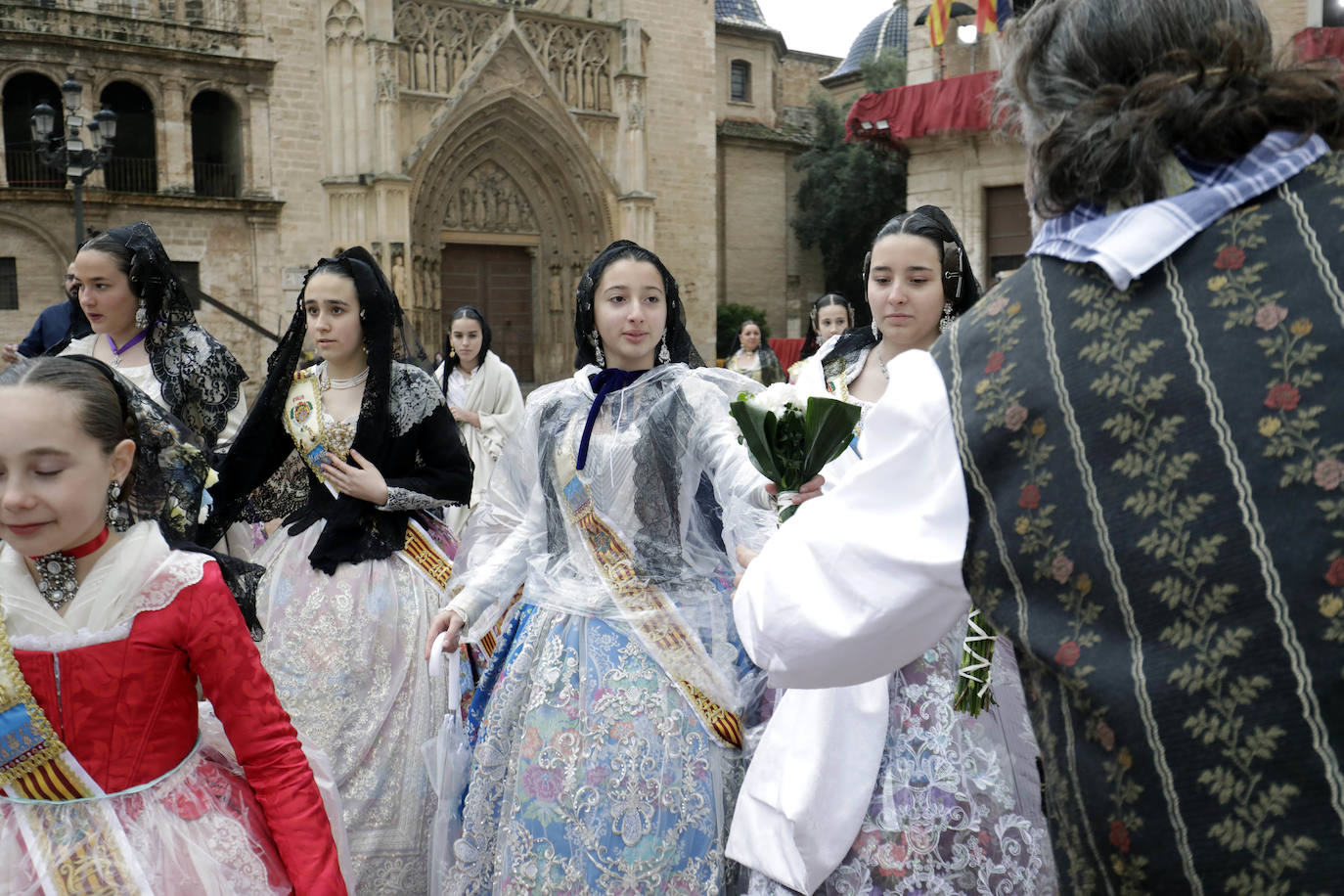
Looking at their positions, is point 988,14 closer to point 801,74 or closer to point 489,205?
point 489,205

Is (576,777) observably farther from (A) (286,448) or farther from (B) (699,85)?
(B) (699,85)

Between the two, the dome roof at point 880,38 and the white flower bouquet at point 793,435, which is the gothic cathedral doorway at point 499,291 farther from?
the white flower bouquet at point 793,435

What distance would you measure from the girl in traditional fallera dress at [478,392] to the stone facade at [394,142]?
36.7 ft

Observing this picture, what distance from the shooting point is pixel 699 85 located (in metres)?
24.5

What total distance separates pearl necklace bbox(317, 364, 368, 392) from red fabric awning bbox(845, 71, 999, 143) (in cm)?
1419

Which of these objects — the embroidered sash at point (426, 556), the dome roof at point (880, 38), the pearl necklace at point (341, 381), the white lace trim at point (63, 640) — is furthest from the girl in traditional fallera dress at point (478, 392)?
the dome roof at point (880, 38)

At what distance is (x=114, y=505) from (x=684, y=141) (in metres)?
23.0

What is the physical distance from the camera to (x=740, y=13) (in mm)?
31844

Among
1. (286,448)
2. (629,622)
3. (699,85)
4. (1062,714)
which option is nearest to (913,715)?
(629,622)

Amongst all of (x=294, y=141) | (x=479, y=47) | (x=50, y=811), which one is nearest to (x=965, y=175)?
(x=479, y=47)

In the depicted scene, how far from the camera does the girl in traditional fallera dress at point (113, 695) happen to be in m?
2.11

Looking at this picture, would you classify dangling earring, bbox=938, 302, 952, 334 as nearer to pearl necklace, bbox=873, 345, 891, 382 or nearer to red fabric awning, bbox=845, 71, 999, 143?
pearl necklace, bbox=873, 345, 891, 382

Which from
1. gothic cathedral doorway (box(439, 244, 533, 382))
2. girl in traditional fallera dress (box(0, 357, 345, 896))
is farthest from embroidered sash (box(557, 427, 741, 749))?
gothic cathedral doorway (box(439, 244, 533, 382))

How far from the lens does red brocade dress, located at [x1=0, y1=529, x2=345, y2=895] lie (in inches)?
85.2
